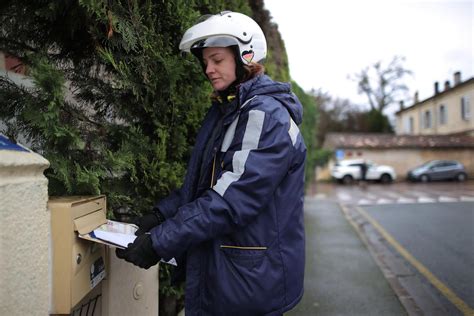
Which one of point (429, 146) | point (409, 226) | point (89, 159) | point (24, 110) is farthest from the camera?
point (429, 146)

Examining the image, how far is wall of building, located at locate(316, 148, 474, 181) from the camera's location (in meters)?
30.6

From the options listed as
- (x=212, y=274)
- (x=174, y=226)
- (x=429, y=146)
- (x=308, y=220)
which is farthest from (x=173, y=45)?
(x=429, y=146)

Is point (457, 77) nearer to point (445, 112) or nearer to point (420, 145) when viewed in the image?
point (445, 112)

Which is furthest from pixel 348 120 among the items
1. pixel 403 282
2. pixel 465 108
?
pixel 403 282

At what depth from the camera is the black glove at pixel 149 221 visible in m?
2.02

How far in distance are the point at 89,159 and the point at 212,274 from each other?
2.85 feet

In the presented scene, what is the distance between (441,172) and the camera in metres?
26.6


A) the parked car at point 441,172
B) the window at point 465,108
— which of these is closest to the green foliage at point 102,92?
the parked car at point 441,172

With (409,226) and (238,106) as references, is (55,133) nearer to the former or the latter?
(238,106)

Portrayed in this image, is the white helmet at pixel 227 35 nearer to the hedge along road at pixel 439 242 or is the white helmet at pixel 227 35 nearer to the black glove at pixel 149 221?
the black glove at pixel 149 221

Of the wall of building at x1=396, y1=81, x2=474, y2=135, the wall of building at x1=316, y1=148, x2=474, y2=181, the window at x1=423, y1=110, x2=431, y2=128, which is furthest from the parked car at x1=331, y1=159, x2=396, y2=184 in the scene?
the window at x1=423, y1=110, x2=431, y2=128

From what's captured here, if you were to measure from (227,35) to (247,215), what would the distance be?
36.4 inches

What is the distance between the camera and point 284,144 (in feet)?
5.66

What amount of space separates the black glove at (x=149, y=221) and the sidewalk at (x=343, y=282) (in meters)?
2.25
